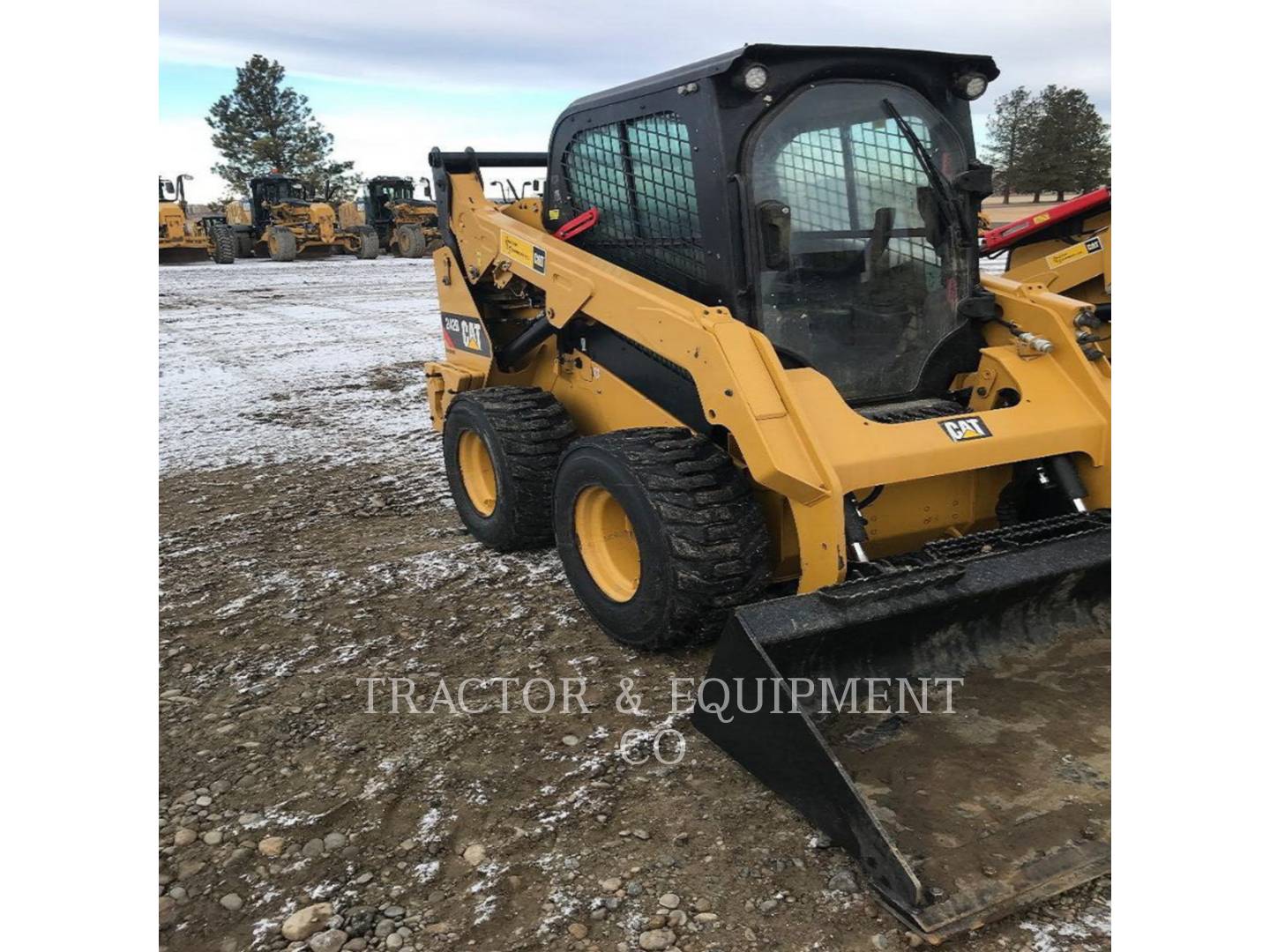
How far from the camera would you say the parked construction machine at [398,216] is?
27.6 meters

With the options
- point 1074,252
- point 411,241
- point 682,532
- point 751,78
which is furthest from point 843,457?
point 411,241

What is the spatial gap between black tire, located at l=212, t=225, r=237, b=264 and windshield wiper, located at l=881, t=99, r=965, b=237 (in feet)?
81.5

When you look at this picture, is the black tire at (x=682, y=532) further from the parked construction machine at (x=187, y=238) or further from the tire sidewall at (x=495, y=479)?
the parked construction machine at (x=187, y=238)

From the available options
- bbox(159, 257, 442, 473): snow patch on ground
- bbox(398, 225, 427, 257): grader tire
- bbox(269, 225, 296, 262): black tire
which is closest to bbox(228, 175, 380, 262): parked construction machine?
bbox(269, 225, 296, 262): black tire

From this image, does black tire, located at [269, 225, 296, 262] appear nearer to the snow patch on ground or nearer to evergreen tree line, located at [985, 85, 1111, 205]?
the snow patch on ground

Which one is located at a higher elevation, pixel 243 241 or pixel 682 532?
pixel 243 241

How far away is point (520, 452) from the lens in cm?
438

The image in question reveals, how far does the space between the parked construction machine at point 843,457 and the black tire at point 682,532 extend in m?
0.01

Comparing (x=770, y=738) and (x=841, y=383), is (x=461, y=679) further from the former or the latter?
(x=841, y=383)

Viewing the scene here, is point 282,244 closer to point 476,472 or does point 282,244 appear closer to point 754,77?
point 476,472

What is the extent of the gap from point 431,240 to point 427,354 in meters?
18.3

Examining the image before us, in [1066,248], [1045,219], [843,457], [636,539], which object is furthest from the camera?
[1045,219]

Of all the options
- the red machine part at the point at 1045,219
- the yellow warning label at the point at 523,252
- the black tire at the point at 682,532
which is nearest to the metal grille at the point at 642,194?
the yellow warning label at the point at 523,252

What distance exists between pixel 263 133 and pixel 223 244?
101ft
